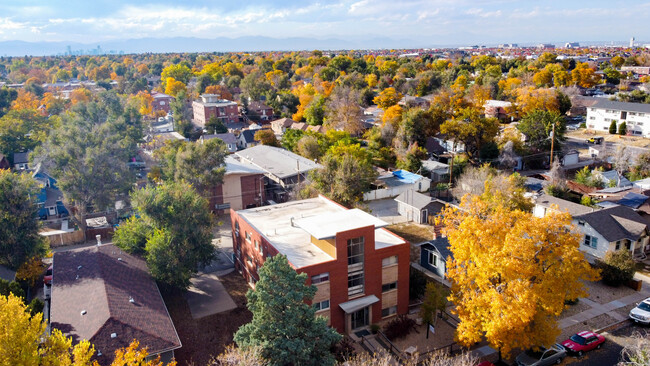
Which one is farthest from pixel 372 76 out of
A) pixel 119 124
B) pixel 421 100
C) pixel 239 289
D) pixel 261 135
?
pixel 239 289

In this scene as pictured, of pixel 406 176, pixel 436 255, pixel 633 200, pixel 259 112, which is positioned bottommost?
pixel 436 255

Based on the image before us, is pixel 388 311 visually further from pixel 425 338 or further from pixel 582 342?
pixel 582 342

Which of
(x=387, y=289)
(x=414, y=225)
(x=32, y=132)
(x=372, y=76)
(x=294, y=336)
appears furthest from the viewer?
(x=372, y=76)

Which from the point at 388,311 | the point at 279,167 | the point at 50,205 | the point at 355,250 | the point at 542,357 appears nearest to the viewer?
the point at 542,357

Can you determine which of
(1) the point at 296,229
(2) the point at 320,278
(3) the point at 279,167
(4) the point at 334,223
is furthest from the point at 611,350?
(3) the point at 279,167

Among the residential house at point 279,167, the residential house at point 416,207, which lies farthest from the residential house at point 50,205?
the residential house at point 416,207

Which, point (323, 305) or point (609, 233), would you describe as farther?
point (609, 233)

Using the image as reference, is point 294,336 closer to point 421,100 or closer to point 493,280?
point 493,280
